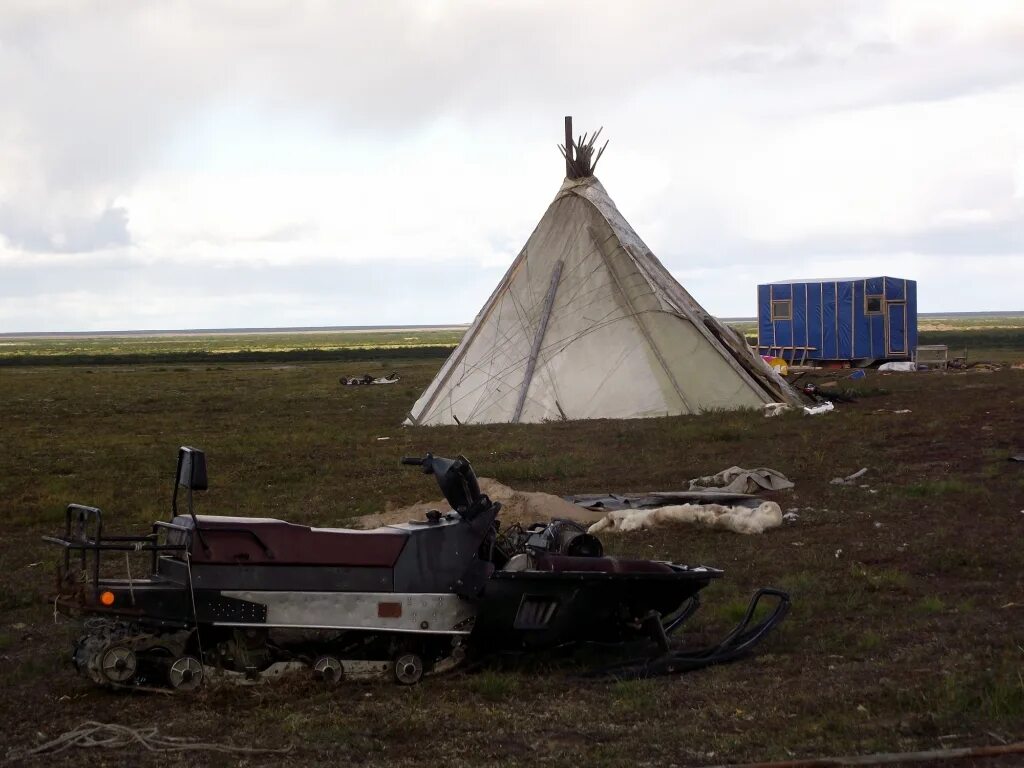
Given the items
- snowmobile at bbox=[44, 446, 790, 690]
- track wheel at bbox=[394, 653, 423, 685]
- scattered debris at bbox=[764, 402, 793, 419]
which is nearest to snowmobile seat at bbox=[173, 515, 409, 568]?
snowmobile at bbox=[44, 446, 790, 690]

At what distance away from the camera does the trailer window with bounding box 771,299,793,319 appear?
4750 centimetres

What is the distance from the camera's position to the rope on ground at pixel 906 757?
5.95 m

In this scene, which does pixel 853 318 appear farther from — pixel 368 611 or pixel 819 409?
pixel 368 611

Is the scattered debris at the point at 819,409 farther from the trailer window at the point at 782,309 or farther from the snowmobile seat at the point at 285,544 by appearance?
the trailer window at the point at 782,309

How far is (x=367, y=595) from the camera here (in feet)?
25.8

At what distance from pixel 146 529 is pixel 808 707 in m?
10.4

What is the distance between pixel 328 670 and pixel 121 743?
60.7 inches

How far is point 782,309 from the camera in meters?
47.9

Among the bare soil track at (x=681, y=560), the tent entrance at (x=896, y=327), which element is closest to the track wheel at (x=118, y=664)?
the bare soil track at (x=681, y=560)

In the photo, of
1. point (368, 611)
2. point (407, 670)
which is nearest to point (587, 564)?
point (407, 670)

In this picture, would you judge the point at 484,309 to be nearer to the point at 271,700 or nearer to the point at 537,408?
the point at 537,408

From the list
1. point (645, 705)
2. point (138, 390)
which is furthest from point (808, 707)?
point (138, 390)

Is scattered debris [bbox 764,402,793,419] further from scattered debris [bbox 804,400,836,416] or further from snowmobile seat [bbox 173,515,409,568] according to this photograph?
snowmobile seat [bbox 173,515,409,568]

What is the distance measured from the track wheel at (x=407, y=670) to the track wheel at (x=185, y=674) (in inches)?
49.2
